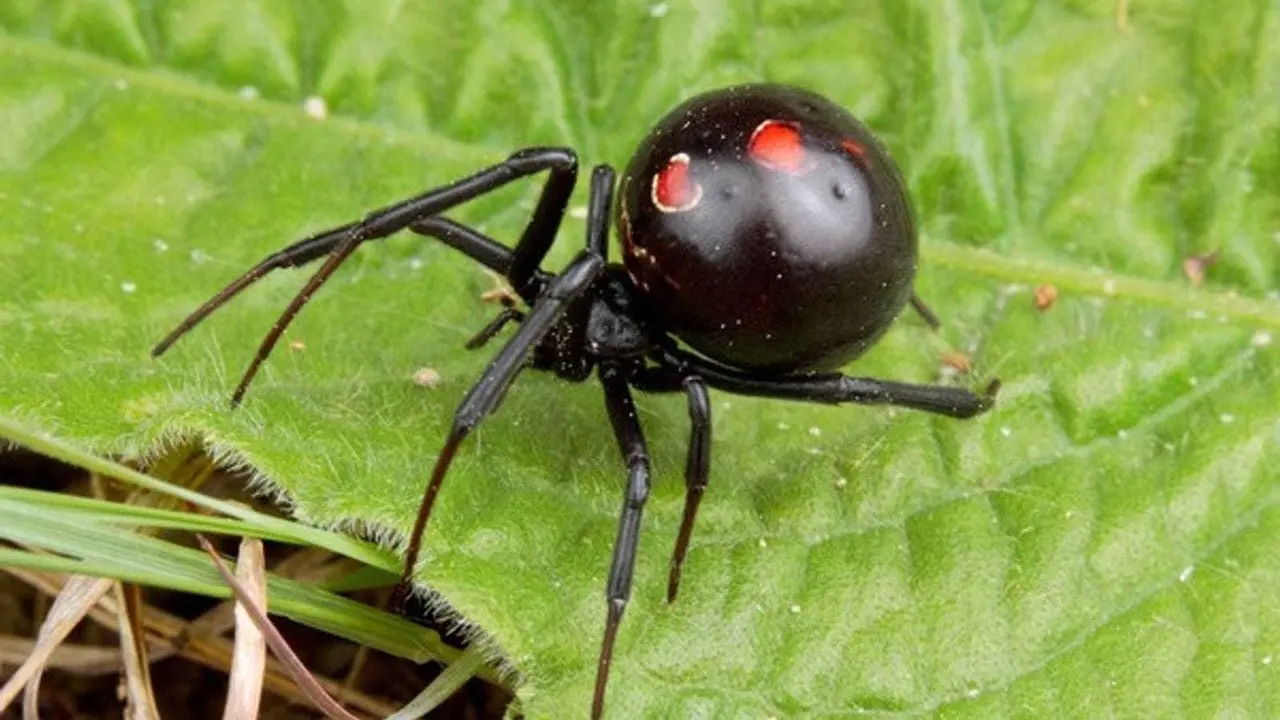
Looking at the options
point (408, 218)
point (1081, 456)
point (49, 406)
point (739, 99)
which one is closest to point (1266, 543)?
point (1081, 456)

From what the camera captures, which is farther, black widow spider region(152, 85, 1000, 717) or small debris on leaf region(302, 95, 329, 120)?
small debris on leaf region(302, 95, 329, 120)

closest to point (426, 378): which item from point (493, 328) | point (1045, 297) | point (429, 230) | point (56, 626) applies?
point (493, 328)

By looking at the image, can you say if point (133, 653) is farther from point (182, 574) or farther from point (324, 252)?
point (324, 252)

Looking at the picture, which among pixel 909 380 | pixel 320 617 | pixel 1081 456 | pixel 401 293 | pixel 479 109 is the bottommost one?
pixel 1081 456

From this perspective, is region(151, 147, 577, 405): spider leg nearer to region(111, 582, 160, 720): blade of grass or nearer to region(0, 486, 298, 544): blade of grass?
region(0, 486, 298, 544): blade of grass

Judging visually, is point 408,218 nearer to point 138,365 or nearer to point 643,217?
point 643,217

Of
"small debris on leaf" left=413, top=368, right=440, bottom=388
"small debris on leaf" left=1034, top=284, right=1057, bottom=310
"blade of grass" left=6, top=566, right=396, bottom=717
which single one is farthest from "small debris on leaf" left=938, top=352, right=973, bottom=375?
"blade of grass" left=6, top=566, right=396, bottom=717

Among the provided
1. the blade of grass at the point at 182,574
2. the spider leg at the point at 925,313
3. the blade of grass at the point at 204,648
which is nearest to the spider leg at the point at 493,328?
the blade of grass at the point at 182,574
